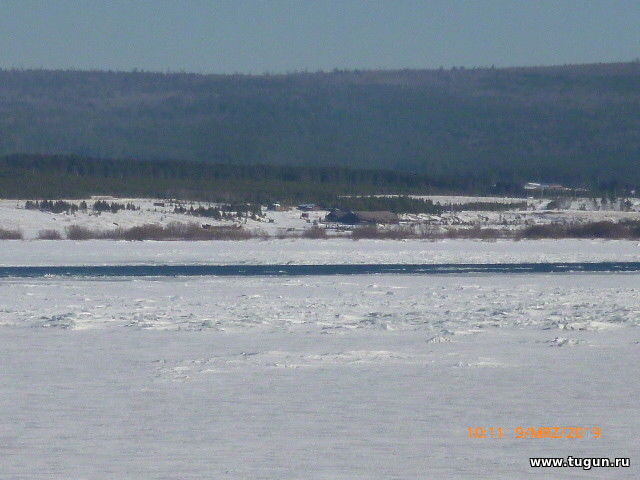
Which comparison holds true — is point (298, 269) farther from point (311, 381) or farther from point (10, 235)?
point (10, 235)

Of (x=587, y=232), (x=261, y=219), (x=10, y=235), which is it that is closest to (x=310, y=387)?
(x=10, y=235)

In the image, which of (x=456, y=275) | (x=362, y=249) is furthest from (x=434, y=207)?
(x=456, y=275)

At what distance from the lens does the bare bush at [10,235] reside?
176 ft

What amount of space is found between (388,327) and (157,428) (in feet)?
21.6

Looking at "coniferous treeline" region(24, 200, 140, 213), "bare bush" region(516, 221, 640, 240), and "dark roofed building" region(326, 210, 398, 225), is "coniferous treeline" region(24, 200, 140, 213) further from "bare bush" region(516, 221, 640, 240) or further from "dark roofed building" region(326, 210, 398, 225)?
"bare bush" region(516, 221, 640, 240)

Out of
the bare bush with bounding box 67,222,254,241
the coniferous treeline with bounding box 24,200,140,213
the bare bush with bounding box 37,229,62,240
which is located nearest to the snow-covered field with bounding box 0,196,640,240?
the bare bush with bounding box 37,229,62,240

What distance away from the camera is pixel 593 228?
61781mm

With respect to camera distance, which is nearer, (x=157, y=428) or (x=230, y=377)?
(x=157, y=428)

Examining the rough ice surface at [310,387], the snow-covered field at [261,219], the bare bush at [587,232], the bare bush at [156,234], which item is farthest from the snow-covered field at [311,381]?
the snow-covered field at [261,219]

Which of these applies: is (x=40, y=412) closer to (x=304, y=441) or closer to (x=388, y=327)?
(x=304, y=441)
